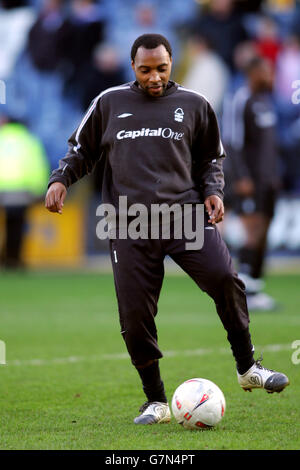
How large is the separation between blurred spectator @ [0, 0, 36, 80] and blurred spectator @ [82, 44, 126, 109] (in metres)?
1.78

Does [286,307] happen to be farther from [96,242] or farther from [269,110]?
[96,242]

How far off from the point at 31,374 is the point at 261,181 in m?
5.10

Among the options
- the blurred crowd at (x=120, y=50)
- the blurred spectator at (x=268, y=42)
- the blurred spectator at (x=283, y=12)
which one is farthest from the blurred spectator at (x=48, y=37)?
the blurred spectator at (x=283, y=12)

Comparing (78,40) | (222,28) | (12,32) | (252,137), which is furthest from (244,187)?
(12,32)

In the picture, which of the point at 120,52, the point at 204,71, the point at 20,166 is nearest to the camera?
the point at 20,166

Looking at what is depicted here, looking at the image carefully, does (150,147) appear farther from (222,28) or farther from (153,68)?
(222,28)

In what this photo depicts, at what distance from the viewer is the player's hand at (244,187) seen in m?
11.1

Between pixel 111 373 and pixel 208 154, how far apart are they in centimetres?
217

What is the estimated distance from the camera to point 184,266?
549cm

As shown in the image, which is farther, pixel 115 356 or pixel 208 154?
pixel 115 356

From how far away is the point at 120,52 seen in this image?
19.2 m

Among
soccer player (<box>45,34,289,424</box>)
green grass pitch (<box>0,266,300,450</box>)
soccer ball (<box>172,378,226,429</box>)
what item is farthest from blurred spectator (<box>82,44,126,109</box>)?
soccer ball (<box>172,378,226,429</box>)

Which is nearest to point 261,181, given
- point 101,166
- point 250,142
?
point 250,142

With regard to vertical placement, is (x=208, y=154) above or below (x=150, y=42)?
below
